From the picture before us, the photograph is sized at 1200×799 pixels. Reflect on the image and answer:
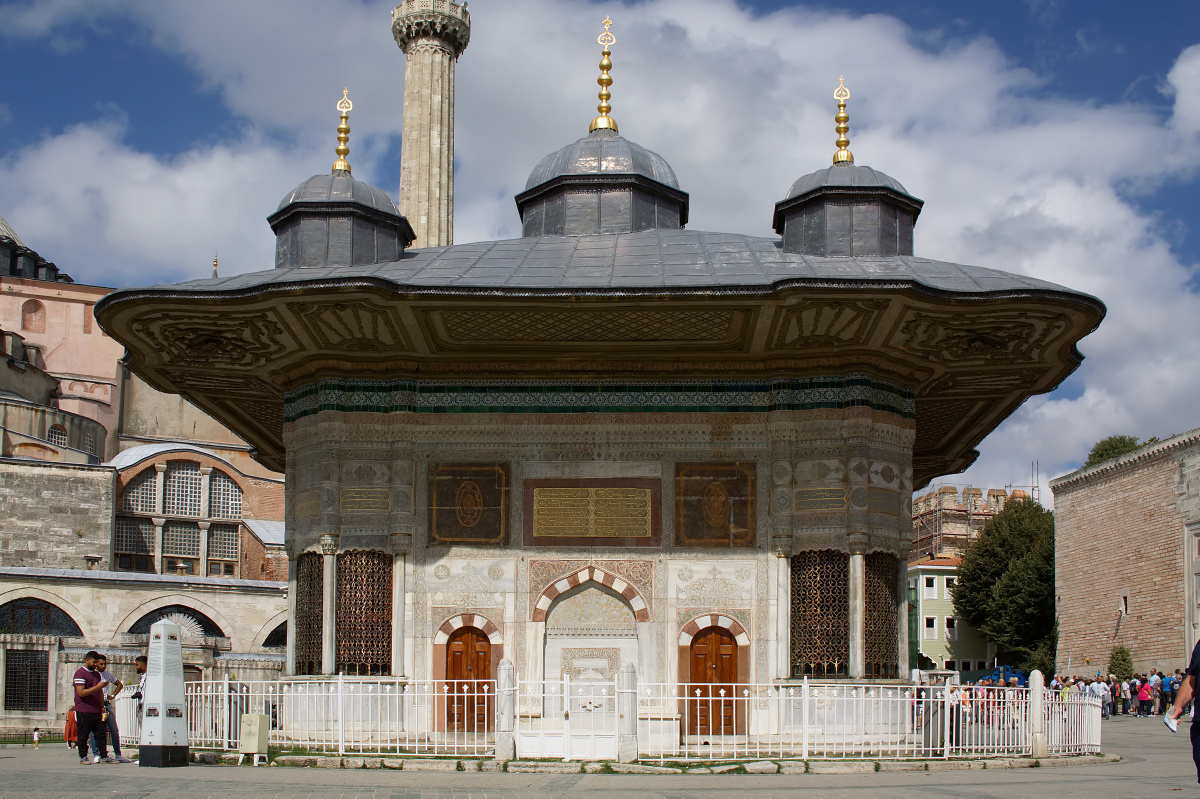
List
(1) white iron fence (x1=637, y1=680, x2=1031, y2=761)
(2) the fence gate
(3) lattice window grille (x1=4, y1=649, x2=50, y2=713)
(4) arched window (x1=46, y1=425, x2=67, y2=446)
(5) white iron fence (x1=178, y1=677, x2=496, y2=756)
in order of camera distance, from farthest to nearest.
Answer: (4) arched window (x1=46, y1=425, x2=67, y2=446) → (3) lattice window grille (x1=4, y1=649, x2=50, y2=713) → (5) white iron fence (x1=178, y1=677, x2=496, y2=756) → (1) white iron fence (x1=637, y1=680, x2=1031, y2=761) → (2) the fence gate

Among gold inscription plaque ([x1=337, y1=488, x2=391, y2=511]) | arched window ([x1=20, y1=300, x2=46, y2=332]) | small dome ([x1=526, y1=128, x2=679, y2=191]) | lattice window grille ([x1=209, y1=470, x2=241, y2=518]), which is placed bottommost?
gold inscription plaque ([x1=337, y1=488, x2=391, y2=511])

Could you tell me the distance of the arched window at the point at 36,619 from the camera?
107ft

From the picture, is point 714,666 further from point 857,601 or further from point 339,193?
point 339,193

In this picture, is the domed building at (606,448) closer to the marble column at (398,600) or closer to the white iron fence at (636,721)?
the marble column at (398,600)

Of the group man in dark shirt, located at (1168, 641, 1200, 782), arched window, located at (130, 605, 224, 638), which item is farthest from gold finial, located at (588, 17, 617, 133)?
arched window, located at (130, 605, 224, 638)

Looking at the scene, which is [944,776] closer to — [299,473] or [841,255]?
[841,255]

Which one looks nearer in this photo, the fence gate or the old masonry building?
the fence gate

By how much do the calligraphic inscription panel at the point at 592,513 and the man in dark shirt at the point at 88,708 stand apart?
5212mm

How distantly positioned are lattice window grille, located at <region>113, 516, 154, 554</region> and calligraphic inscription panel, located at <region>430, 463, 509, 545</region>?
31060 mm

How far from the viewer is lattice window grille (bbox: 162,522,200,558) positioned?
44312mm

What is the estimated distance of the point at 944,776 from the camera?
34.7ft

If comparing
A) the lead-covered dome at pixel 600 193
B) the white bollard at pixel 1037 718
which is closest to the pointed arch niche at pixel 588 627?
the white bollard at pixel 1037 718

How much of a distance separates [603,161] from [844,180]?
3.98 m

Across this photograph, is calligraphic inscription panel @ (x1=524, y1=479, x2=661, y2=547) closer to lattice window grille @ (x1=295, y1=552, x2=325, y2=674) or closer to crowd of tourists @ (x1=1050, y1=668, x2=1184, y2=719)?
lattice window grille @ (x1=295, y1=552, x2=325, y2=674)
